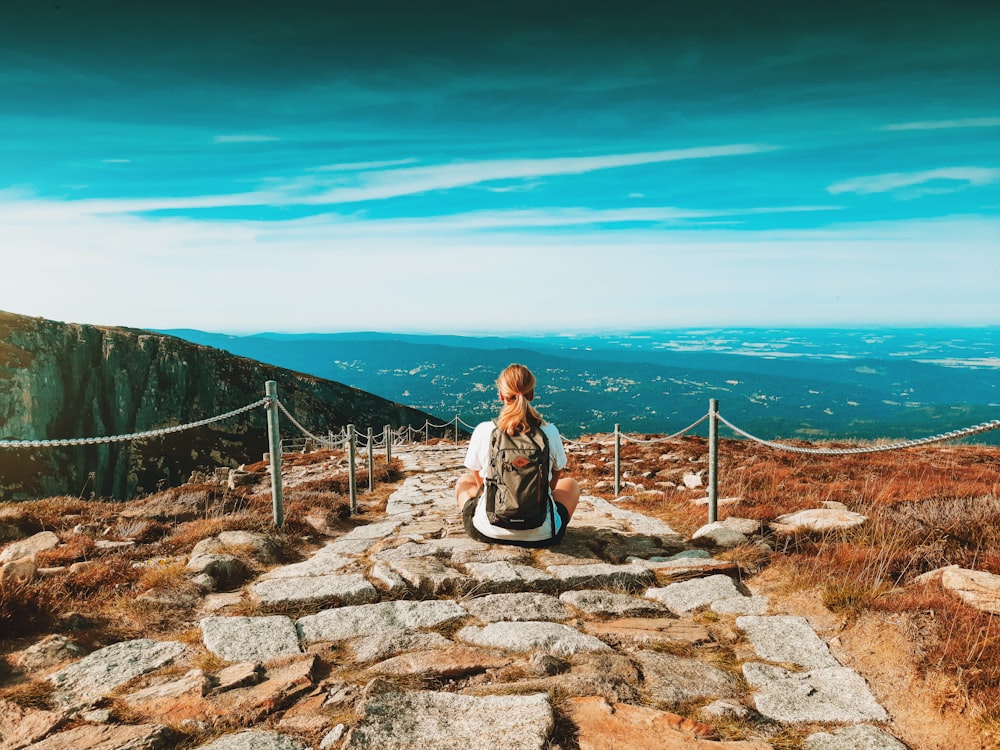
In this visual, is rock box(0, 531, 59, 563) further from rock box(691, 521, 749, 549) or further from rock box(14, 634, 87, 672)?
rock box(691, 521, 749, 549)

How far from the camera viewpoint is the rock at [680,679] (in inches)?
124

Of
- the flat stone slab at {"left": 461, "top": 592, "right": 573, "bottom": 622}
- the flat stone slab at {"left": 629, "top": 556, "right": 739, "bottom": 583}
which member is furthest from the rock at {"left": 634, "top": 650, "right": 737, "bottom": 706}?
the flat stone slab at {"left": 629, "top": 556, "right": 739, "bottom": 583}

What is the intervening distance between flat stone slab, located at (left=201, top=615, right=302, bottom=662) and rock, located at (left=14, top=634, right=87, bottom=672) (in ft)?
2.25

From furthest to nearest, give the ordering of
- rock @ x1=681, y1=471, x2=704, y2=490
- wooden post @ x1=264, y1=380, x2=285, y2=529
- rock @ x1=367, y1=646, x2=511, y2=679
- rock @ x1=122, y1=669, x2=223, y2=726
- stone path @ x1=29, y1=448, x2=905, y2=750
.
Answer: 1. rock @ x1=681, y1=471, x2=704, y2=490
2. wooden post @ x1=264, y1=380, x2=285, y2=529
3. rock @ x1=367, y1=646, x2=511, y2=679
4. rock @ x1=122, y1=669, x2=223, y2=726
5. stone path @ x1=29, y1=448, x2=905, y2=750

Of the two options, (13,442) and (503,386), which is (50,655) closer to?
(13,442)

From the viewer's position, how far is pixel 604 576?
16.6 ft

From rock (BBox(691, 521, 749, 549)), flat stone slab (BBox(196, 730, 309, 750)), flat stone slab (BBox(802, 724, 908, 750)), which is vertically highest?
flat stone slab (BBox(196, 730, 309, 750))

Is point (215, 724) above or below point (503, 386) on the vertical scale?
below

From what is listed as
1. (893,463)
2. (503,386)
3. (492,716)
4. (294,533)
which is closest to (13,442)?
(294,533)

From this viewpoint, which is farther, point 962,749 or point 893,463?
point 893,463

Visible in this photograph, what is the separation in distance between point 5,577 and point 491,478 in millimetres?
3771

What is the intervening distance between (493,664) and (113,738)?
1.81 m

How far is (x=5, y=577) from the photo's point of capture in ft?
14.9

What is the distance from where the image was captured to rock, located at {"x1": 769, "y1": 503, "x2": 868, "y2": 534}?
6070mm
